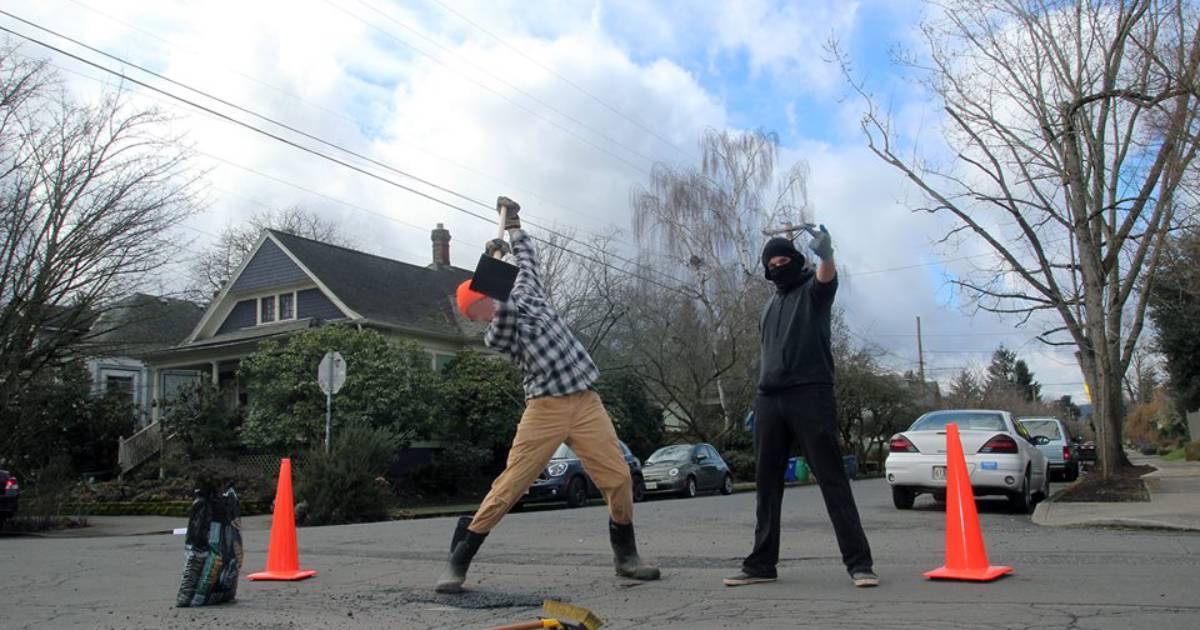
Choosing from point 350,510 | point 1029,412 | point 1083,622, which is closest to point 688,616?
point 1083,622

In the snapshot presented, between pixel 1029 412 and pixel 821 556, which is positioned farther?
pixel 1029 412

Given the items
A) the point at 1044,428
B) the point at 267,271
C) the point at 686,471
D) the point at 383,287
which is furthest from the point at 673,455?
the point at 267,271

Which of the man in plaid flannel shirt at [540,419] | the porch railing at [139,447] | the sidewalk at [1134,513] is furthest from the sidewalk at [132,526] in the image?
the sidewalk at [1134,513]

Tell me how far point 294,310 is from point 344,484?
16824 millimetres

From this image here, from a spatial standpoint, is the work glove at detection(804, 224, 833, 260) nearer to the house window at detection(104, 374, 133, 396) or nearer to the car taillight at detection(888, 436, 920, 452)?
the car taillight at detection(888, 436, 920, 452)

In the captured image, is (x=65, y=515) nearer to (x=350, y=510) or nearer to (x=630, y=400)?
(x=350, y=510)

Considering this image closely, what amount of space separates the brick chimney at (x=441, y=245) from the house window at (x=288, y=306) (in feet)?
27.9

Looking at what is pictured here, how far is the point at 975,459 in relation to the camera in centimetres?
1195

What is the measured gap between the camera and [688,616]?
4648 mm

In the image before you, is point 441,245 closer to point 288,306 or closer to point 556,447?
point 288,306

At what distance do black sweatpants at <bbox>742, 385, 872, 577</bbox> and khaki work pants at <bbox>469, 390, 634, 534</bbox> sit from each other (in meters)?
0.77

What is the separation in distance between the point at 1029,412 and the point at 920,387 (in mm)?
34060

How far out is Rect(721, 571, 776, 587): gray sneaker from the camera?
17.9 ft

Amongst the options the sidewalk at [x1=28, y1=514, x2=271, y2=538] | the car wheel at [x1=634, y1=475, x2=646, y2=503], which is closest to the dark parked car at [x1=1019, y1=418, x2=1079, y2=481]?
the car wheel at [x1=634, y1=475, x2=646, y2=503]
